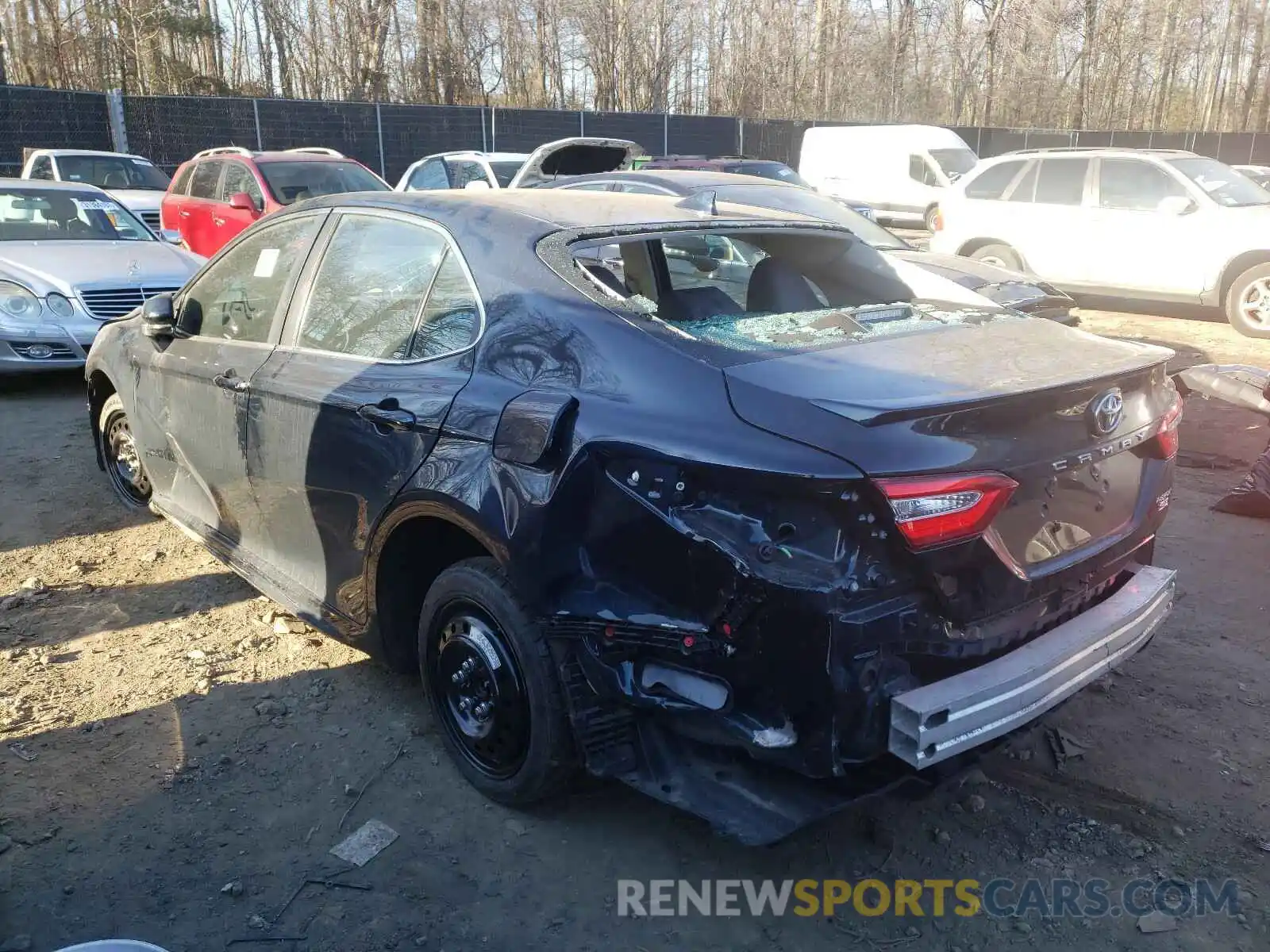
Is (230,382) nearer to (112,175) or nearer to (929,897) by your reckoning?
(929,897)

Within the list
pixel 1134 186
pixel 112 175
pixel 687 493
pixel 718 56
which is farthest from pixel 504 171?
pixel 718 56

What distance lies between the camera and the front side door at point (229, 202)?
38.3 feet

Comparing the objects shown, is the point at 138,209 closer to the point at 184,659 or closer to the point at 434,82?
the point at 184,659

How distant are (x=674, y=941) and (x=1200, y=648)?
2.60 m

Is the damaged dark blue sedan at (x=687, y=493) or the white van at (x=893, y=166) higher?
the white van at (x=893, y=166)

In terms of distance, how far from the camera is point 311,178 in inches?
476

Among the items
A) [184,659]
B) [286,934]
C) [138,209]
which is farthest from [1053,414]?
[138,209]

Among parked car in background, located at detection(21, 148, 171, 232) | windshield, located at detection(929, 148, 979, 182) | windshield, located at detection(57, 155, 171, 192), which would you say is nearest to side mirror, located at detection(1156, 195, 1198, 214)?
windshield, located at detection(929, 148, 979, 182)

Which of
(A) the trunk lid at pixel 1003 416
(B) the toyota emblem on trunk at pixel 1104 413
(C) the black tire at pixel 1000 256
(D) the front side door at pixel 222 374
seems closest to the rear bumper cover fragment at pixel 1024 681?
(A) the trunk lid at pixel 1003 416

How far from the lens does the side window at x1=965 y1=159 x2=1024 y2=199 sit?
40.2 feet

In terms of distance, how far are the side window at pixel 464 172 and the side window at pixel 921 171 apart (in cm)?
975

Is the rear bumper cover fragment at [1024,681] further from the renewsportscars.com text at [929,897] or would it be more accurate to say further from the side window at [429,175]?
the side window at [429,175]

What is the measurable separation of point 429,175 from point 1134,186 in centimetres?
919

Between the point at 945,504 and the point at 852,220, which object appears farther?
the point at 852,220
